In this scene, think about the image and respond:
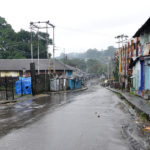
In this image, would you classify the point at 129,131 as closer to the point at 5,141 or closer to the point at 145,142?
the point at 145,142

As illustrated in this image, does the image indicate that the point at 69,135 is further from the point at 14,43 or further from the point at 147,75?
the point at 14,43

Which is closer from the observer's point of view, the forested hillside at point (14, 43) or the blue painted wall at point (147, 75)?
the blue painted wall at point (147, 75)

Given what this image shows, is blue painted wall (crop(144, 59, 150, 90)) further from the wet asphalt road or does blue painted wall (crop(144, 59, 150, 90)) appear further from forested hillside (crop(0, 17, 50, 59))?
forested hillside (crop(0, 17, 50, 59))

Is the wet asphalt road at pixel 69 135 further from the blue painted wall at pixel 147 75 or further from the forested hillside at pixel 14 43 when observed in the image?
the forested hillside at pixel 14 43

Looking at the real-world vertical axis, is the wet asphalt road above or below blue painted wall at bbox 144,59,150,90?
below

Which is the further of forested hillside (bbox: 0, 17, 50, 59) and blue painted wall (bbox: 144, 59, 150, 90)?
forested hillside (bbox: 0, 17, 50, 59)

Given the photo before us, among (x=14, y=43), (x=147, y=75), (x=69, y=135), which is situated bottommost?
(x=69, y=135)

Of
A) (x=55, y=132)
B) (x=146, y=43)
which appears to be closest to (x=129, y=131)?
(x=55, y=132)

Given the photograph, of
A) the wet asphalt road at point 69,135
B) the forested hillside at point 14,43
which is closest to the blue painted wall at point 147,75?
the wet asphalt road at point 69,135

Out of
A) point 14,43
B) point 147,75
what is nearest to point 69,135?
point 147,75

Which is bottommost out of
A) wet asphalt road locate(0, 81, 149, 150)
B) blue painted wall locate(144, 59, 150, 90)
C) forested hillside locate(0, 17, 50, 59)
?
wet asphalt road locate(0, 81, 149, 150)

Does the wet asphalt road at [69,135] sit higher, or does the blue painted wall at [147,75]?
the blue painted wall at [147,75]

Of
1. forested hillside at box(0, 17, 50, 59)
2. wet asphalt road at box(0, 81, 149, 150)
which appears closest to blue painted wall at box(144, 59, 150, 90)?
wet asphalt road at box(0, 81, 149, 150)

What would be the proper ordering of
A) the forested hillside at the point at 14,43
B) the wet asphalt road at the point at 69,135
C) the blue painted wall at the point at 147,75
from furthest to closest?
the forested hillside at the point at 14,43 → the blue painted wall at the point at 147,75 → the wet asphalt road at the point at 69,135
